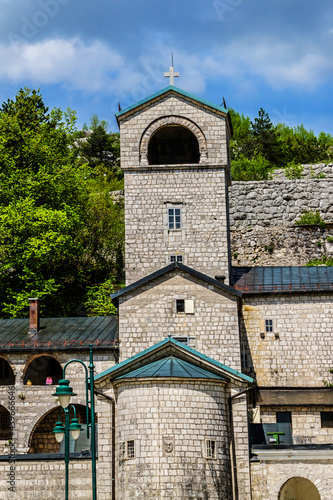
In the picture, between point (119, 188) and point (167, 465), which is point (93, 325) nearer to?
point (167, 465)

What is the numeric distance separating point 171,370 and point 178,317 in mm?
5040

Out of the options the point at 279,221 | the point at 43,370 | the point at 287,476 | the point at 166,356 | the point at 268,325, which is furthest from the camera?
the point at 279,221

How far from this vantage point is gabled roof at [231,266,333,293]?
3306 cm

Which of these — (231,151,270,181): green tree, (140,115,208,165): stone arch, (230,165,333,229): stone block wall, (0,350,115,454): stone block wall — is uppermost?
(231,151,270,181): green tree

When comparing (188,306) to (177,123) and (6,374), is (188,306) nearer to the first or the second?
(177,123)

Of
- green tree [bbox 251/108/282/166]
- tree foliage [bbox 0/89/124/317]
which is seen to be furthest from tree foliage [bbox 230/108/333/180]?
tree foliage [bbox 0/89/124/317]

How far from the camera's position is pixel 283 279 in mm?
34219

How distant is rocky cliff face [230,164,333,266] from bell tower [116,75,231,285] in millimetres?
11389

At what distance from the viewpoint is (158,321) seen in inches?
1193

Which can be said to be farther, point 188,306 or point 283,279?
point 283,279

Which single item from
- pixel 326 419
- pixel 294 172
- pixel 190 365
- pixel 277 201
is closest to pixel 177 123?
pixel 190 365

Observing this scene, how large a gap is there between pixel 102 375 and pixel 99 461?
8.82ft

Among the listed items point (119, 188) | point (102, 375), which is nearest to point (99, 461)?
point (102, 375)

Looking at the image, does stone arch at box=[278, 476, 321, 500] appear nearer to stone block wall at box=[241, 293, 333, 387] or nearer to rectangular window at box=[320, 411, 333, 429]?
rectangular window at box=[320, 411, 333, 429]
